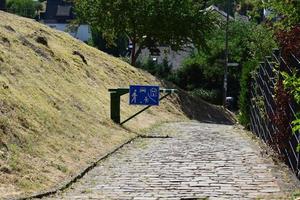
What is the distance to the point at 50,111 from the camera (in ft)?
43.5

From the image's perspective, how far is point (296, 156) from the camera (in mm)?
8461

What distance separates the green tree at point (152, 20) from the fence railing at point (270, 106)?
18.1 meters

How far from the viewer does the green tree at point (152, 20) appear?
111 ft

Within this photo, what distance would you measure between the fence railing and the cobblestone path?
0.29 m

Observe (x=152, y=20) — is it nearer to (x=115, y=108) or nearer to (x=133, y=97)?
(x=133, y=97)

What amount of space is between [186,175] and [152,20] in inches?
997

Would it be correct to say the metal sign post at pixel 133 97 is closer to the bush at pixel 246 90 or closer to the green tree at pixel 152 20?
the bush at pixel 246 90

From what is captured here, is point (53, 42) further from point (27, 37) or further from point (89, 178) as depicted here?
point (89, 178)

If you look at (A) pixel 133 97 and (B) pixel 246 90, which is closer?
(A) pixel 133 97

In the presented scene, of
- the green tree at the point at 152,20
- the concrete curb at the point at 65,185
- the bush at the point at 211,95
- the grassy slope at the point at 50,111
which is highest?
the green tree at the point at 152,20

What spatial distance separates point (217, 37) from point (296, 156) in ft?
141

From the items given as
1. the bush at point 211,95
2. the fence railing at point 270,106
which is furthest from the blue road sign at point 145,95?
the bush at point 211,95

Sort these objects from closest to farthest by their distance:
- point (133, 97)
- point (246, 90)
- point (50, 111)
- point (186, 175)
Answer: point (186, 175)
point (50, 111)
point (133, 97)
point (246, 90)

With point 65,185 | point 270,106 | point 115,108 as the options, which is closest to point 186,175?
point 65,185
